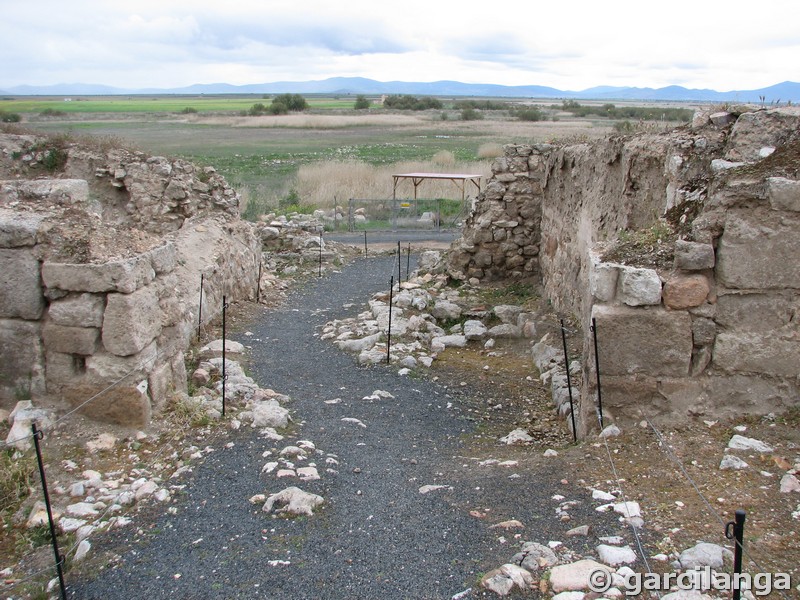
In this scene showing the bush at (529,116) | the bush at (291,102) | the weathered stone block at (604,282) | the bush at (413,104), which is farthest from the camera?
the bush at (413,104)

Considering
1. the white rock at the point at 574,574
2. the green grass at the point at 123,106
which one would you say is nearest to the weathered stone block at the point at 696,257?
the white rock at the point at 574,574

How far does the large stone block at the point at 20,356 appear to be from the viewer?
6.36 meters

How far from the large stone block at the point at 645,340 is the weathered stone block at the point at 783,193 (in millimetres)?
1169

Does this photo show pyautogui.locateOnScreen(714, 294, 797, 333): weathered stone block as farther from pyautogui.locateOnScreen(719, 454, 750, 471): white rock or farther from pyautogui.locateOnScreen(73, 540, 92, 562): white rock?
pyautogui.locateOnScreen(73, 540, 92, 562): white rock

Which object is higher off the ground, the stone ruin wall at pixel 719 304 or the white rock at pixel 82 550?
the stone ruin wall at pixel 719 304

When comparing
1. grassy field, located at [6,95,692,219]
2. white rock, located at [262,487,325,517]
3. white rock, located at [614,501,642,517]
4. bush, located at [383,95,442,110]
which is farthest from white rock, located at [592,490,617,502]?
bush, located at [383,95,442,110]

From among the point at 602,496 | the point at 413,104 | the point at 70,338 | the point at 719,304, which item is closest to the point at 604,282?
the point at 719,304

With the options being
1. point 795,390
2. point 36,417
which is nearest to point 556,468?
point 795,390

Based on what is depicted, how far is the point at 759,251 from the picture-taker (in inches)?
221

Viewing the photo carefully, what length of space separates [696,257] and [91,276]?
540cm

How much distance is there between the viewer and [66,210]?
687cm

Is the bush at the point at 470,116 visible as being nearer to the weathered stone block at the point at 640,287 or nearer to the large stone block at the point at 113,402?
the weathered stone block at the point at 640,287

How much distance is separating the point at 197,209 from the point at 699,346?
9.78 metres

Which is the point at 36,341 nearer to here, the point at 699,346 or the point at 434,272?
the point at 699,346
